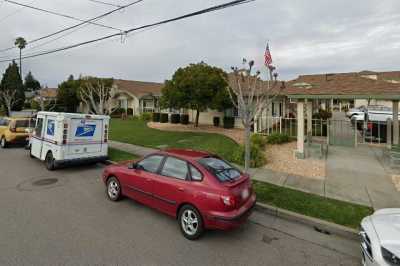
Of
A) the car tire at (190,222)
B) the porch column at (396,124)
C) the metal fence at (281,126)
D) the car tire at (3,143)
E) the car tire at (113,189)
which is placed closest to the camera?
the car tire at (190,222)

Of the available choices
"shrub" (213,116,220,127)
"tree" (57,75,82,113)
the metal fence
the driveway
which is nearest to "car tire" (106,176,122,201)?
the driveway

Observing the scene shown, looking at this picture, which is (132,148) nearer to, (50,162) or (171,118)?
(50,162)

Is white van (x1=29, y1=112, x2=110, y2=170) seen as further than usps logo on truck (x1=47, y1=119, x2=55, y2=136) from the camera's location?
No

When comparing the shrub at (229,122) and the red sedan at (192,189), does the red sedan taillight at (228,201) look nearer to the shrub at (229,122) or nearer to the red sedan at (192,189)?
the red sedan at (192,189)

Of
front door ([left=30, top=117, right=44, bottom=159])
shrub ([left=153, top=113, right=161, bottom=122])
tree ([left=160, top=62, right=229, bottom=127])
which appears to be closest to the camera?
front door ([left=30, top=117, right=44, bottom=159])

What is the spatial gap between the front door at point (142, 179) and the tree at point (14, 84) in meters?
38.6

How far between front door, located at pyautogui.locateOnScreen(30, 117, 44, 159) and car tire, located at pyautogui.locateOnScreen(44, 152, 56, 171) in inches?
27.9

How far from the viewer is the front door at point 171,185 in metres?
4.46

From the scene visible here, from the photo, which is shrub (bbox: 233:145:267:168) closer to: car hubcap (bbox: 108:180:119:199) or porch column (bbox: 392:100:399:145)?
car hubcap (bbox: 108:180:119:199)

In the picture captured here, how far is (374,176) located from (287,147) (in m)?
4.30

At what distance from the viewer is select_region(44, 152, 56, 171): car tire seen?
8.56m

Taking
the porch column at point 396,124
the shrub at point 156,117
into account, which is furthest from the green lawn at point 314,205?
the shrub at point 156,117

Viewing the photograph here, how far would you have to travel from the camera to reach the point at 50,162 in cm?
869

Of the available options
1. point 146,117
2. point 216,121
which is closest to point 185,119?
point 216,121
